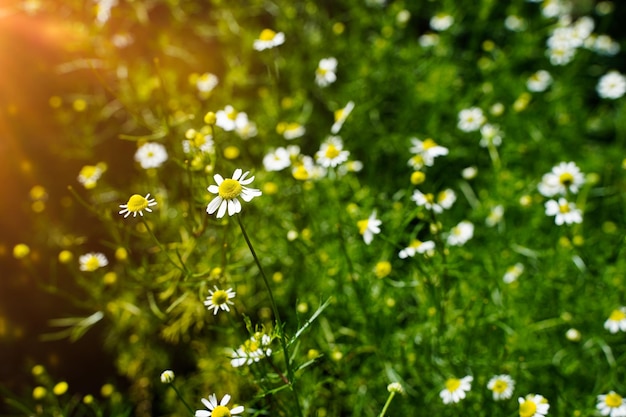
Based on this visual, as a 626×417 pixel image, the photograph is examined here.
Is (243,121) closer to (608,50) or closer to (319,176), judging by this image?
(319,176)

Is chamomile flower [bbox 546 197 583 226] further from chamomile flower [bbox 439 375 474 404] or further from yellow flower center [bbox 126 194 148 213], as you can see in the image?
yellow flower center [bbox 126 194 148 213]

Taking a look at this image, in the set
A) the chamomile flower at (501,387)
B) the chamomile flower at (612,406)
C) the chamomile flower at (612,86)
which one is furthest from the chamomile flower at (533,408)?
the chamomile flower at (612,86)

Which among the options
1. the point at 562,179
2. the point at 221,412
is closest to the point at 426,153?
the point at 562,179

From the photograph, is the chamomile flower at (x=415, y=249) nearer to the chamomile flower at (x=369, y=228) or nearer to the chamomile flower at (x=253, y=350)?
the chamomile flower at (x=369, y=228)

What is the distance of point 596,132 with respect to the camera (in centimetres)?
339

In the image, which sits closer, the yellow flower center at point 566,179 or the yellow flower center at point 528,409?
the yellow flower center at point 528,409

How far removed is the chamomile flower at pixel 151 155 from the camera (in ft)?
7.80

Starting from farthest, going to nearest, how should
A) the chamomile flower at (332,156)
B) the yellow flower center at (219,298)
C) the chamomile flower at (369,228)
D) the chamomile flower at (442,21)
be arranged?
1. the chamomile flower at (442,21)
2. the chamomile flower at (332,156)
3. the chamomile flower at (369,228)
4. the yellow flower center at (219,298)

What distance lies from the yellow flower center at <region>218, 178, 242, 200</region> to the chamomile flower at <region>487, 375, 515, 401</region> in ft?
2.92

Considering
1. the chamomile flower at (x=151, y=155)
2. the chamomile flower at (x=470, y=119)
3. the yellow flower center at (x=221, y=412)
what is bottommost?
the chamomile flower at (x=470, y=119)

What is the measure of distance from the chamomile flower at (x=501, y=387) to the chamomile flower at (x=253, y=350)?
2.17 feet

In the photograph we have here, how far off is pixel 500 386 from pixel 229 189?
0.92 meters

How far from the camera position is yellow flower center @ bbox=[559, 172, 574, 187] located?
6.89 feet

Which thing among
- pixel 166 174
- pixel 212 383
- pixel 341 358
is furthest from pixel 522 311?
pixel 166 174
